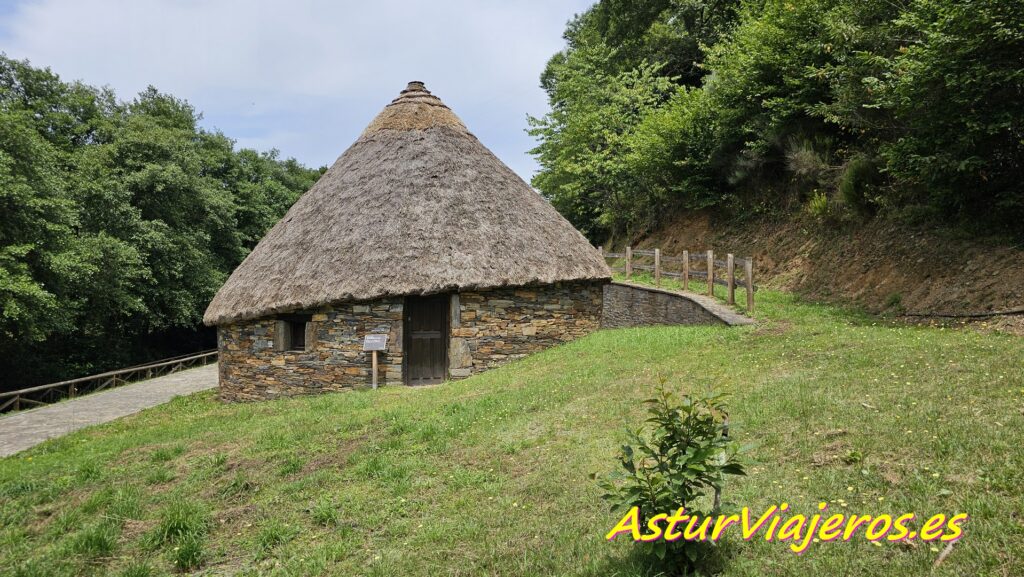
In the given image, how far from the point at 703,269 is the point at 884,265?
6.04m

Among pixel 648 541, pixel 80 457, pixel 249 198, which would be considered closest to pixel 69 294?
pixel 80 457

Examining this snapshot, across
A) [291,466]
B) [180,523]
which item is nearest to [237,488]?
[291,466]

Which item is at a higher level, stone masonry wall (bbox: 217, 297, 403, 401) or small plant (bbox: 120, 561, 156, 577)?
stone masonry wall (bbox: 217, 297, 403, 401)

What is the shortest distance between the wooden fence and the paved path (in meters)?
13.9

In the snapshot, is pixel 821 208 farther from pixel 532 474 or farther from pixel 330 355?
pixel 330 355

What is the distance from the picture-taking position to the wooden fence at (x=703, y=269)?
11.0 m

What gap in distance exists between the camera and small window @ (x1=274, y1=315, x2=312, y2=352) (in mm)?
11266

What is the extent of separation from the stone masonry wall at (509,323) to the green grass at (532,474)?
2.85 meters

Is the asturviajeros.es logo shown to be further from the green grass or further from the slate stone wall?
the slate stone wall

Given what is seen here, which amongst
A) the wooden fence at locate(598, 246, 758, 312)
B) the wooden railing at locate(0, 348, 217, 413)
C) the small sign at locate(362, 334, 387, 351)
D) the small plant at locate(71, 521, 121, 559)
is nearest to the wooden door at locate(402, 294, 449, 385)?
the small sign at locate(362, 334, 387, 351)

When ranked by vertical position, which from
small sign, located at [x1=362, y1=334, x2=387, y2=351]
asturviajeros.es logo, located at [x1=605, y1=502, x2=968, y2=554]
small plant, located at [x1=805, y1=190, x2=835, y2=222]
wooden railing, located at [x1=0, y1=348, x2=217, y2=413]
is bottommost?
wooden railing, located at [x1=0, y1=348, x2=217, y2=413]

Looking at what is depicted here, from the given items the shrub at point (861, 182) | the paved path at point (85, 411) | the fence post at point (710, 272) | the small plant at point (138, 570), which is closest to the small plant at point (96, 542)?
the small plant at point (138, 570)

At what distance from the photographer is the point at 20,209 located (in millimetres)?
14281

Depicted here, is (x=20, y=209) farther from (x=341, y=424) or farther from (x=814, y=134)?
(x=814, y=134)
